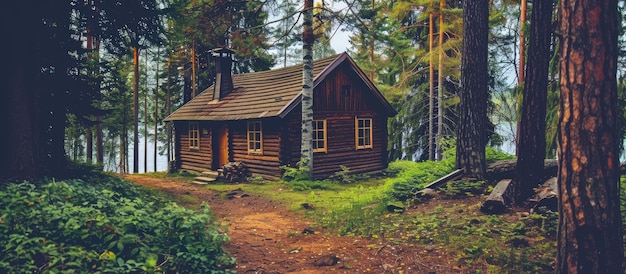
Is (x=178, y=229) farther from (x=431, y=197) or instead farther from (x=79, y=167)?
(x=79, y=167)

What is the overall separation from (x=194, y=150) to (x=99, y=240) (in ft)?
56.4

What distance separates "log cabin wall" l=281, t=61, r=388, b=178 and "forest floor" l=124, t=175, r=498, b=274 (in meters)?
7.85

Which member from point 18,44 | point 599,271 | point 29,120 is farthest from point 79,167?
point 599,271

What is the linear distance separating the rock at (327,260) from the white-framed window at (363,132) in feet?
43.9

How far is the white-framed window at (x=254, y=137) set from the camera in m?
17.9

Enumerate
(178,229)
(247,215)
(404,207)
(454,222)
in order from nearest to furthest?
(178,229)
(454,222)
(404,207)
(247,215)

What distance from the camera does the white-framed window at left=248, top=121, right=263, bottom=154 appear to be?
58.8ft

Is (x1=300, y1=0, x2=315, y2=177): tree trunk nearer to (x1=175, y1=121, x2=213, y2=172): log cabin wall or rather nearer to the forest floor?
the forest floor

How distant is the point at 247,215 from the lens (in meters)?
10.1

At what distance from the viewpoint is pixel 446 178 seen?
963 centimetres

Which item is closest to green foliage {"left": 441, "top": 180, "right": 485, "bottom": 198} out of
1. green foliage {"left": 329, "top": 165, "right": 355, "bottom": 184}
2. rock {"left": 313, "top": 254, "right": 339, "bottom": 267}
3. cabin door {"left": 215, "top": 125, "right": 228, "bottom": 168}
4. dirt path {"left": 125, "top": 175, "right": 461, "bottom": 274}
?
dirt path {"left": 125, "top": 175, "right": 461, "bottom": 274}

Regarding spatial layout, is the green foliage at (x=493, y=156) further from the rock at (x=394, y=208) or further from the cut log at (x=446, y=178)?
the rock at (x=394, y=208)

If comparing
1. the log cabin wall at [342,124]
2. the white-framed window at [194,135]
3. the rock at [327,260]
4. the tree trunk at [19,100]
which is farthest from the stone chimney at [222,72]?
the rock at [327,260]

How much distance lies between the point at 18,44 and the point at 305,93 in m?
9.34
